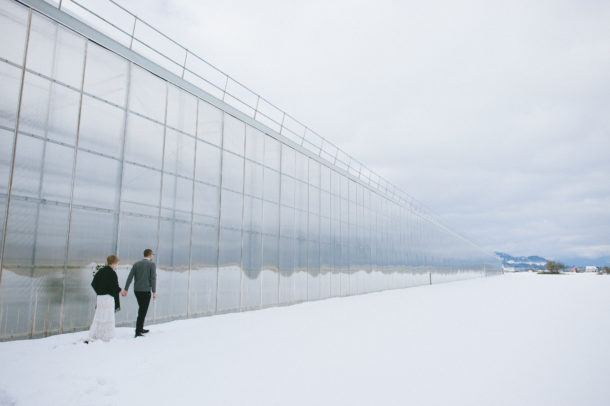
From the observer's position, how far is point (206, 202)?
1427 cm

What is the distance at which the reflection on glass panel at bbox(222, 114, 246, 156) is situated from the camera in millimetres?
15742

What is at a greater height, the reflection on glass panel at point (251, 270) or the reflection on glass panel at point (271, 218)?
the reflection on glass panel at point (271, 218)

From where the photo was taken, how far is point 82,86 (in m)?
10.1

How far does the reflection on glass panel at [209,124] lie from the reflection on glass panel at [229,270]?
3.33 meters

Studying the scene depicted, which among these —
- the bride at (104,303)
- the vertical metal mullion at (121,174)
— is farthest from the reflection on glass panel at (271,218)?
the bride at (104,303)

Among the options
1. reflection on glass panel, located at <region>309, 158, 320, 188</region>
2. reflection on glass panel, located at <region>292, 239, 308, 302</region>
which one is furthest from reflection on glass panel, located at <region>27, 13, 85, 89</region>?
reflection on glass panel, located at <region>309, 158, 320, 188</region>

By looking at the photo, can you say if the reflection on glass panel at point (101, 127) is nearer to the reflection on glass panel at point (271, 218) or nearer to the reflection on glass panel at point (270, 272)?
the reflection on glass panel at point (271, 218)

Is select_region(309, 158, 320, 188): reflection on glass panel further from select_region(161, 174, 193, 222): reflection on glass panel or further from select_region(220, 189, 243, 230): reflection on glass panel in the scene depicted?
select_region(161, 174, 193, 222): reflection on glass panel

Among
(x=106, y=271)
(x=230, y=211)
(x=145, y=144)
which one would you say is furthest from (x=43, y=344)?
(x=230, y=211)

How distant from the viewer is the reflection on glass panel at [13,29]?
8672 millimetres

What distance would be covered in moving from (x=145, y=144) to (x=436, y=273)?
158ft

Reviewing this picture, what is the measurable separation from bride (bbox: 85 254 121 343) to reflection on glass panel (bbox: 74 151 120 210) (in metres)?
2.37

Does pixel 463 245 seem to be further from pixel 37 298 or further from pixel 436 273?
pixel 37 298

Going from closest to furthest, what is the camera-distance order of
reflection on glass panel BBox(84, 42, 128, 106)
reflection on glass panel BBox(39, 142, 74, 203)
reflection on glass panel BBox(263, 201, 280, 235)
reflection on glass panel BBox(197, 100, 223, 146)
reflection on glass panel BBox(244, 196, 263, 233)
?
reflection on glass panel BBox(39, 142, 74, 203) → reflection on glass panel BBox(84, 42, 128, 106) → reflection on glass panel BBox(197, 100, 223, 146) → reflection on glass panel BBox(244, 196, 263, 233) → reflection on glass panel BBox(263, 201, 280, 235)
